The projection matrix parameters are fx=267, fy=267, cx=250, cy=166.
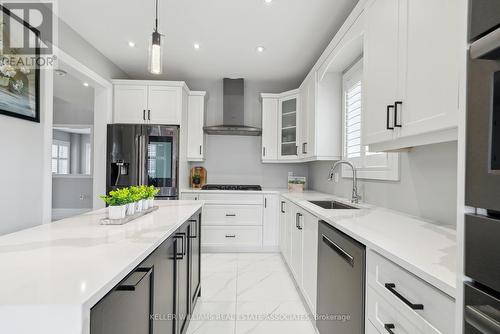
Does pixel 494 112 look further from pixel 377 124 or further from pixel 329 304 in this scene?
pixel 329 304

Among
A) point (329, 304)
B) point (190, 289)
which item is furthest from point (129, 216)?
point (329, 304)

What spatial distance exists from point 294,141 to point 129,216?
2.76 metres

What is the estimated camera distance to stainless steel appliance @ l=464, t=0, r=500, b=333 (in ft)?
1.69

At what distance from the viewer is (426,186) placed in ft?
5.39

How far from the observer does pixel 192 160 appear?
4.04 metres

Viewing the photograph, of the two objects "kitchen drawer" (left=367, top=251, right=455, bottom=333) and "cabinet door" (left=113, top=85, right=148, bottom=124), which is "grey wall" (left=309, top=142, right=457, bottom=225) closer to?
"kitchen drawer" (left=367, top=251, right=455, bottom=333)

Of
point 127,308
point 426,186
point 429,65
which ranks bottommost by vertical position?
point 127,308

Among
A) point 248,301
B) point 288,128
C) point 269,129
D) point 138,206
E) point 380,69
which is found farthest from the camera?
point 269,129

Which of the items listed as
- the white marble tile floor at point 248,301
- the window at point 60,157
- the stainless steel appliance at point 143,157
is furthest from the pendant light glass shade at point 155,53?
the window at point 60,157

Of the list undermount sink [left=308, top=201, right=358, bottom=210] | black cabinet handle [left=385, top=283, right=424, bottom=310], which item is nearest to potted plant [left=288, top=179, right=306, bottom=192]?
undermount sink [left=308, top=201, right=358, bottom=210]

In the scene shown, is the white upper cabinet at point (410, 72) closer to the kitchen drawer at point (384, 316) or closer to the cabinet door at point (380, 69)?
the cabinet door at point (380, 69)

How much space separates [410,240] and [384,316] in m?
0.34

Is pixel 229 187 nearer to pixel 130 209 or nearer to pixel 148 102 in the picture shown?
pixel 148 102

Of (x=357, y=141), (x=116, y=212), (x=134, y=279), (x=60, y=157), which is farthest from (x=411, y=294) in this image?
(x=60, y=157)
